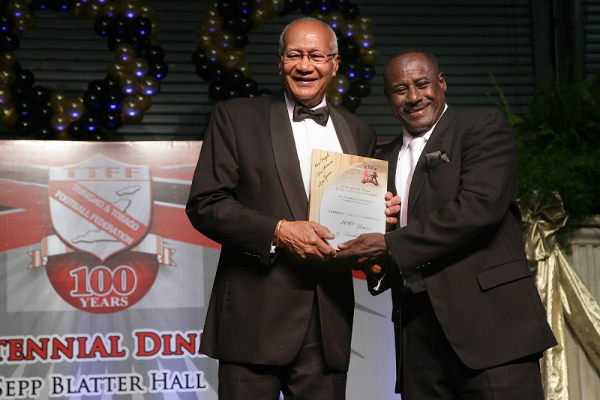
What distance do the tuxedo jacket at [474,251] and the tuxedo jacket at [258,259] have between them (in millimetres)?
273

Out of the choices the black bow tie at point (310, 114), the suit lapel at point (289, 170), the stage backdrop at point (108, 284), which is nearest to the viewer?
the suit lapel at point (289, 170)

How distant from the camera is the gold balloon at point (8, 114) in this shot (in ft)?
15.2

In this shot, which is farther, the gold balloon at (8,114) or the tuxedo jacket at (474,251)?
the gold balloon at (8,114)

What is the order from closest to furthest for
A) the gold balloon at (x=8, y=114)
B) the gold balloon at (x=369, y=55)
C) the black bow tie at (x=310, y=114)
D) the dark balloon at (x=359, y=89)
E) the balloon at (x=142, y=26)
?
the black bow tie at (x=310, y=114), the gold balloon at (x=8, y=114), the balloon at (x=142, y=26), the dark balloon at (x=359, y=89), the gold balloon at (x=369, y=55)

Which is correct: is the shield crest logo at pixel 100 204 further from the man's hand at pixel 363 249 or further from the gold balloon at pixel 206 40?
the man's hand at pixel 363 249

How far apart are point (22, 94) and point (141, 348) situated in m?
1.63

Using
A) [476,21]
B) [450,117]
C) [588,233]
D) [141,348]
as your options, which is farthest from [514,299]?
[476,21]

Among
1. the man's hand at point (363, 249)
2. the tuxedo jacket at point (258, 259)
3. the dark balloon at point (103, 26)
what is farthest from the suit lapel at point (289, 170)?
the dark balloon at point (103, 26)

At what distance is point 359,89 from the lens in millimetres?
4984

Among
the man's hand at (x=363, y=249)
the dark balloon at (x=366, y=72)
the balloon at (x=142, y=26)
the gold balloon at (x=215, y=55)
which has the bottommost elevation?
the man's hand at (x=363, y=249)

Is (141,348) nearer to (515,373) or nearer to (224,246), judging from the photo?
(224,246)

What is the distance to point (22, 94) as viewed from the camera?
4754mm

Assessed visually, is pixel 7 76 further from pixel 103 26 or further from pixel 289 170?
pixel 289 170

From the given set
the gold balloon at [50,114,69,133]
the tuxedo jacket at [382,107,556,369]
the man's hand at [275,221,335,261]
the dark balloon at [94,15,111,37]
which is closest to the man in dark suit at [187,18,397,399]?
the man's hand at [275,221,335,261]
